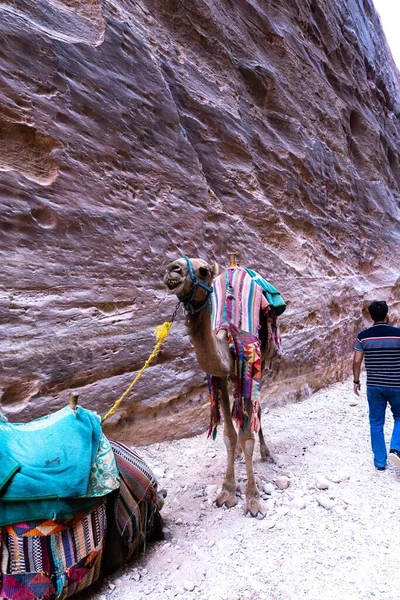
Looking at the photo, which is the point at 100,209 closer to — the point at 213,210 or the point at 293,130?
the point at 213,210

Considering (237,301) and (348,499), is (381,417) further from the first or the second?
(237,301)

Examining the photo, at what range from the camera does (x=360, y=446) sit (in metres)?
4.32

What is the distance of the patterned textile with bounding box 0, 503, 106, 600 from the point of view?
180 cm

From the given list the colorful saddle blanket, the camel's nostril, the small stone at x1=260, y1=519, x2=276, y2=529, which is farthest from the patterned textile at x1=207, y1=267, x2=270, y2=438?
the colorful saddle blanket

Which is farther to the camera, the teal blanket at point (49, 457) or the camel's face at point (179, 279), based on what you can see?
the camel's face at point (179, 279)

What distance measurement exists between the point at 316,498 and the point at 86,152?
381 centimetres

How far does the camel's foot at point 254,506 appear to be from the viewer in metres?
2.96

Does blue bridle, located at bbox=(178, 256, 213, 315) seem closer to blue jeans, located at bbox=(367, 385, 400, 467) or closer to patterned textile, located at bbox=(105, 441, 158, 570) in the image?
patterned textile, located at bbox=(105, 441, 158, 570)

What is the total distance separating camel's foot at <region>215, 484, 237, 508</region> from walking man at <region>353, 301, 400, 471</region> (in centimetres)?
152

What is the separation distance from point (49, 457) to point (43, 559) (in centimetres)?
45

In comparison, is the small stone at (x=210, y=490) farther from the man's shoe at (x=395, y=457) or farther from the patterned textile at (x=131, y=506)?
the man's shoe at (x=395, y=457)

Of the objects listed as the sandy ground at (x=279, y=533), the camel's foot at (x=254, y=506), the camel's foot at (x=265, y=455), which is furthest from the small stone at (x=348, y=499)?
the camel's foot at (x=265, y=455)

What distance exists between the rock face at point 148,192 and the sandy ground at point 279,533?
0.97 m

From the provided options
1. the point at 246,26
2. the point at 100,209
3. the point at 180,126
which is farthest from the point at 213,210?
the point at 246,26
